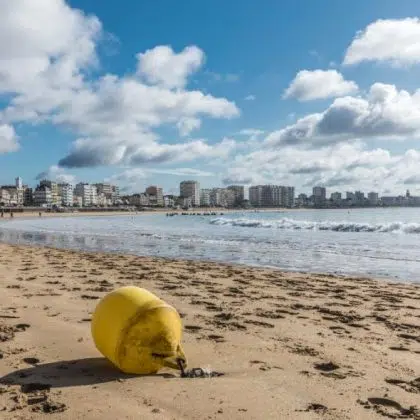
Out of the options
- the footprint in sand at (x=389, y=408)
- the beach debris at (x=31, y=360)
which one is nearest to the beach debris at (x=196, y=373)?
the footprint in sand at (x=389, y=408)

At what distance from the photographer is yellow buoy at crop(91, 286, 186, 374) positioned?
437cm

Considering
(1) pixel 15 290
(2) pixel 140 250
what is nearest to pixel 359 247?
(2) pixel 140 250

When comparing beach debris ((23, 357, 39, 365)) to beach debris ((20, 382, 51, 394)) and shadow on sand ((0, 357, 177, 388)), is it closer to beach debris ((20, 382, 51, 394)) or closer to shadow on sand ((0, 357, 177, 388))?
shadow on sand ((0, 357, 177, 388))

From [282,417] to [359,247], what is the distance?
19.9 meters

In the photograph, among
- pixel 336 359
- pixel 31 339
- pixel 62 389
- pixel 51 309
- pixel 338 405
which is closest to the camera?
pixel 338 405

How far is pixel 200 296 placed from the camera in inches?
354

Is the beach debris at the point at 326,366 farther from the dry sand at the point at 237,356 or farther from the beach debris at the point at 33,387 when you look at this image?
the beach debris at the point at 33,387

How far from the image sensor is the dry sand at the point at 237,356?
380 centimetres

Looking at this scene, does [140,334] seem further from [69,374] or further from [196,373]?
[69,374]

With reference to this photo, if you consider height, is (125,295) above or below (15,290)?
above

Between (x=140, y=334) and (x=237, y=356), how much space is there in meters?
1.32

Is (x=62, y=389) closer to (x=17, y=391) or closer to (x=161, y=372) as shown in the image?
(x=17, y=391)

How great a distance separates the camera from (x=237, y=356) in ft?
16.9

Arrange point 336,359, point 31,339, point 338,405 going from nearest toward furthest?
point 338,405 → point 336,359 → point 31,339
